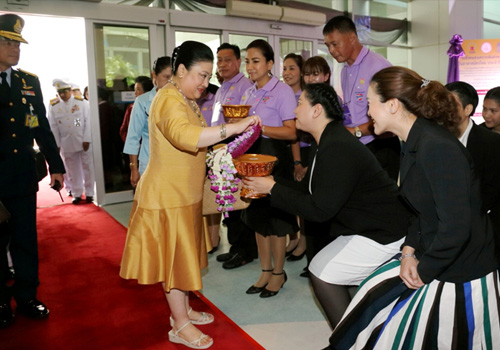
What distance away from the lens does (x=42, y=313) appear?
263cm

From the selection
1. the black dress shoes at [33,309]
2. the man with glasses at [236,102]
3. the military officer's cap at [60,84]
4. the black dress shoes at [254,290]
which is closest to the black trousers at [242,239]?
the man with glasses at [236,102]

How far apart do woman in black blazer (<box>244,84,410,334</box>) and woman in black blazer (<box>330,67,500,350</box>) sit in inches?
9.2

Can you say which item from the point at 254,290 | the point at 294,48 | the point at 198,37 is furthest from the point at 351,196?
the point at 294,48

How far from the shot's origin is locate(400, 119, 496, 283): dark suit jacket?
4.56ft

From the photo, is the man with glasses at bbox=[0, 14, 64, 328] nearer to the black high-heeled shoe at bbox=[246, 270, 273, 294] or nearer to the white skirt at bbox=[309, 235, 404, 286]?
the black high-heeled shoe at bbox=[246, 270, 273, 294]

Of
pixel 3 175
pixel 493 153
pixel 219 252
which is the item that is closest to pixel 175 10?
pixel 219 252

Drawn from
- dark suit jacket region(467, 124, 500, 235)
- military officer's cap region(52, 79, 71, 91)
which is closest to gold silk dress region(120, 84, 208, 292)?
dark suit jacket region(467, 124, 500, 235)

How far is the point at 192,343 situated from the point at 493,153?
1.75 metres

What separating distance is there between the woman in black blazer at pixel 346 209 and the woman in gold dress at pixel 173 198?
1.09 feet

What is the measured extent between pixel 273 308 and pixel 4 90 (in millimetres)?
2093

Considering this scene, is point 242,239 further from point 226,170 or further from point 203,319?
point 226,170

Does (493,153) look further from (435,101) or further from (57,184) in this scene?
(57,184)

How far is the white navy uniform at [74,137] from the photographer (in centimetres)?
604

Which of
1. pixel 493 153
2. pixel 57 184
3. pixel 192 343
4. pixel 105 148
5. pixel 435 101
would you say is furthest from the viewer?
pixel 105 148
